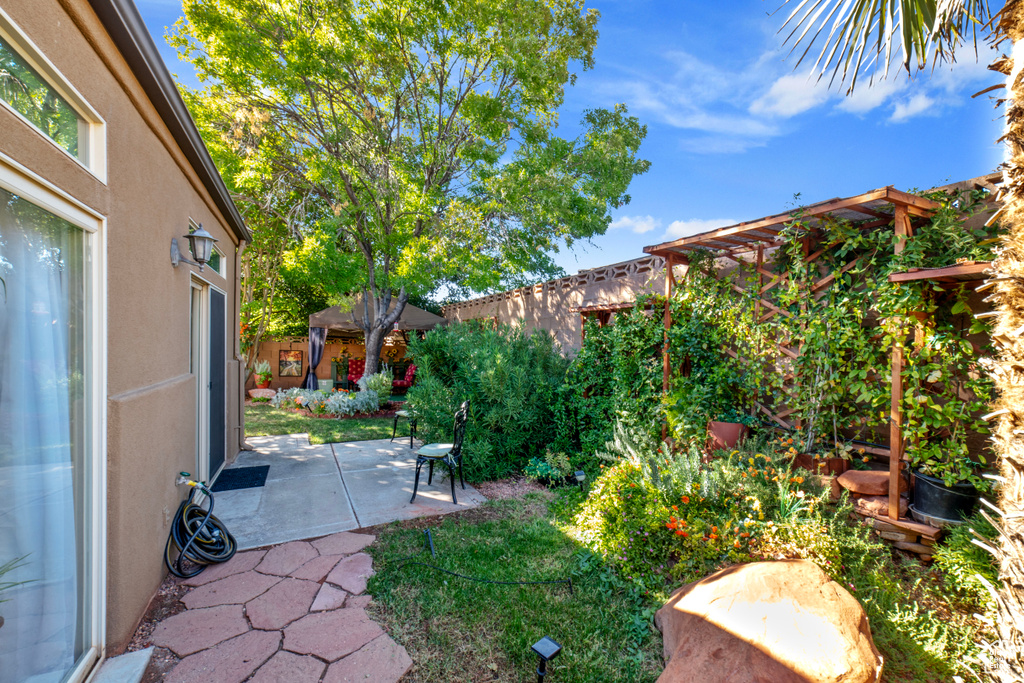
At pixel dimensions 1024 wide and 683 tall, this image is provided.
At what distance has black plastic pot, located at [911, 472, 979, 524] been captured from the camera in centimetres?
286

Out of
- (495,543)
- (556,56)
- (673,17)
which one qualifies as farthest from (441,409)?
(556,56)

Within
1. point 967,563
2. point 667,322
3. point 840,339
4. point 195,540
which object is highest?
point 667,322

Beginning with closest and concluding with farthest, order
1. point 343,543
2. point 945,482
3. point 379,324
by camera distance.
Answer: point 945,482
point 343,543
point 379,324

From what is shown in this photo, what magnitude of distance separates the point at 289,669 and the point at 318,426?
6493 millimetres

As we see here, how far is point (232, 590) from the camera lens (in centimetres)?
284

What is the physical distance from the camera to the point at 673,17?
5375mm

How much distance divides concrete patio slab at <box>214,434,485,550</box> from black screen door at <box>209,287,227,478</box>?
0.46 metres

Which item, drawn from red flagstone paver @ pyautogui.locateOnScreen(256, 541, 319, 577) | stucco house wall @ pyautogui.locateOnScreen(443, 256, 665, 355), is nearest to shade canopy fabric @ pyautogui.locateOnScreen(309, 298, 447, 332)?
stucco house wall @ pyautogui.locateOnScreen(443, 256, 665, 355)

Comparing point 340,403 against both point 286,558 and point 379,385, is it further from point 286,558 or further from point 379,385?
point 286,558

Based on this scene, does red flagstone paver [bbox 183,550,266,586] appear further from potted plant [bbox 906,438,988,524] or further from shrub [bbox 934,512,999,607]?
potted plant [bbox 906,438,988,524]

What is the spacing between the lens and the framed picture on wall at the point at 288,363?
12.8 metres

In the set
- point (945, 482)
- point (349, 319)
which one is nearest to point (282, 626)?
point (945, 482)

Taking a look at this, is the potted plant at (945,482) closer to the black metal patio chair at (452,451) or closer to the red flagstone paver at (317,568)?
the black metal patio chair at (452,451)

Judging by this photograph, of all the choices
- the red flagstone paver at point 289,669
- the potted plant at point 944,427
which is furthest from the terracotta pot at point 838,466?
the red flagstone paver at point 289,669
